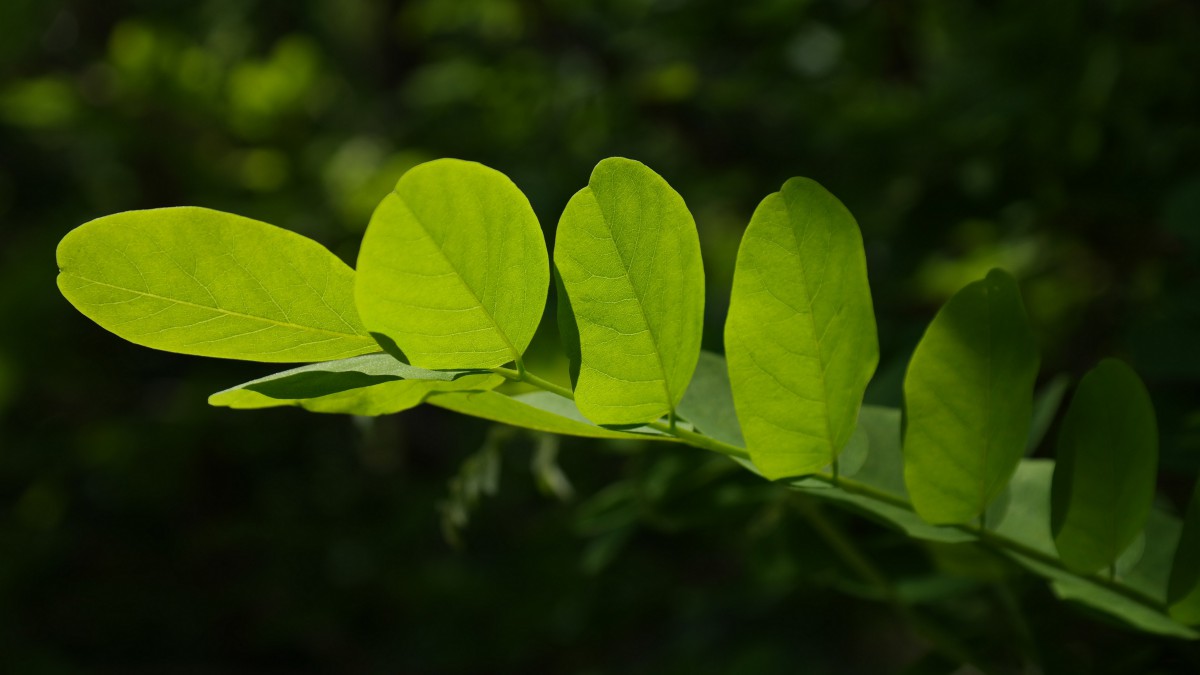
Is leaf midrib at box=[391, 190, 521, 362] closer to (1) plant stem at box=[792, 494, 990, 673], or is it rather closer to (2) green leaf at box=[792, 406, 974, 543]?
(2) green leaf at box=[792, 406, 974, 543]

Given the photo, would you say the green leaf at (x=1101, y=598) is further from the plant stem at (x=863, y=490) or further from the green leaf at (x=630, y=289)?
the green leaf at (x=630, y=289)

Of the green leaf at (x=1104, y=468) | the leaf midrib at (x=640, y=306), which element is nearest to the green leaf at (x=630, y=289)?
the leaf midrib at (x=640, y=306)

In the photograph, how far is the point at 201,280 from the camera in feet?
1.10

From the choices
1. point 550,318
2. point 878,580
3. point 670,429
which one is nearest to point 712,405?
point 670,429

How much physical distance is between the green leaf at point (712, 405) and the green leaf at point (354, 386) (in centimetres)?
10

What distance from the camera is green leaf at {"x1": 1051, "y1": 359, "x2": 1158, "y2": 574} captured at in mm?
377

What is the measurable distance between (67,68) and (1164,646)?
7.85ft

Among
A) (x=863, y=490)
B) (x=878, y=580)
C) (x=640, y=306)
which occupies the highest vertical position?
(x=640, y=306)

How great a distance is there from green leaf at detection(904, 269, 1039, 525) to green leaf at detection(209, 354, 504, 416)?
17 cm

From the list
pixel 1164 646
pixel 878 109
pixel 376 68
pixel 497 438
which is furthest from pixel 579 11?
pixel 1164 646

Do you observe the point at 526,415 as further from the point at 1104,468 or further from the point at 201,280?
the point at 1104,468

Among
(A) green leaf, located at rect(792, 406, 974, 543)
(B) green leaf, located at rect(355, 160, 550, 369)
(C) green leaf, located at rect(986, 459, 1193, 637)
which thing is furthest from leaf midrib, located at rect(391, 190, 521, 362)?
(C) green leaf, located at rect(986, 459, 1193, 637)

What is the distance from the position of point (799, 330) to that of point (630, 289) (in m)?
0.06

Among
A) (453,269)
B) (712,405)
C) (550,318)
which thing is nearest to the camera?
Result: (453,269)
